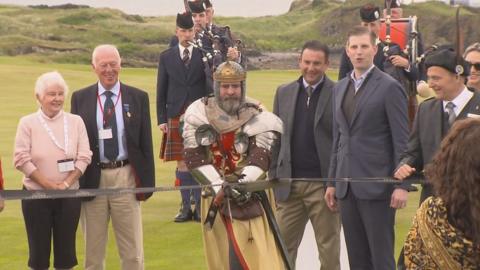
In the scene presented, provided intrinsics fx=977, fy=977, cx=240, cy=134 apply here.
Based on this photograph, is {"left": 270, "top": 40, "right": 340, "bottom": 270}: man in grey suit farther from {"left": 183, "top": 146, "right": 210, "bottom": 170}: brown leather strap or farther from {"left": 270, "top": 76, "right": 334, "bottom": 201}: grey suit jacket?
{"left": 183, "top": 146, "right": 210, "bottom": 170}: brown leather strap

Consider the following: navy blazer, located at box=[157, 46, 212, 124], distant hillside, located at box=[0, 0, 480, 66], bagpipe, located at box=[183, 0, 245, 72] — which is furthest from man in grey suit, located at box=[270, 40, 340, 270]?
distant hillside, located at box=[0, 0, 480, 66]

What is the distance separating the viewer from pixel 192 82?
10.5m

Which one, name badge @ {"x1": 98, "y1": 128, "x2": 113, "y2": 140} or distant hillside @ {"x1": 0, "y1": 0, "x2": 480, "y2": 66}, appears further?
distant hillside @ {"x1": 0, "y1": 0, "x2": 480, "y2": 66}

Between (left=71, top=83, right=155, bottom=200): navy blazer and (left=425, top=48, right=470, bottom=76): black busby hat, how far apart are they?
89.6 inches

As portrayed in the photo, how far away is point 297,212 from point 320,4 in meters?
46.8

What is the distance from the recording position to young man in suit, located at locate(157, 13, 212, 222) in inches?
409

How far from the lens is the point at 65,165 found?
6789mm

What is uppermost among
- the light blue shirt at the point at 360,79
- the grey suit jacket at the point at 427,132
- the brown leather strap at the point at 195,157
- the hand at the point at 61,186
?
the light blue shirt at the point at 360,79

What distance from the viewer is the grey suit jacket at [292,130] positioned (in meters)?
7.14

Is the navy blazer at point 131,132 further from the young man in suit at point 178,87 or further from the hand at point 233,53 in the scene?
the hand at point 233,53

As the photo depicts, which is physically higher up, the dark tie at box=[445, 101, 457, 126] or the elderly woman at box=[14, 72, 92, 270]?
the dark tie at box=[445, 101, 457, 126]

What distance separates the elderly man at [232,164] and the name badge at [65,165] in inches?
37.0

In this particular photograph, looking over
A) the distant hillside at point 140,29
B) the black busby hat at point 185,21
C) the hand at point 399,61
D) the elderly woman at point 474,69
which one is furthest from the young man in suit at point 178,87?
the distant hillside at point 140,29

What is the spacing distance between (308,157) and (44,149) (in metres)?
1.91
